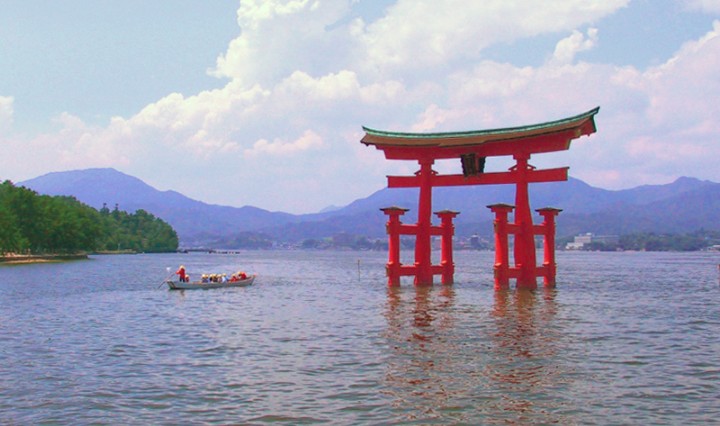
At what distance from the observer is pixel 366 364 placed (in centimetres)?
1794

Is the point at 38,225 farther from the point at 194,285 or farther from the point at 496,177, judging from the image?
the point at 496,177

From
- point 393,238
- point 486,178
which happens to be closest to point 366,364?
point 393,238

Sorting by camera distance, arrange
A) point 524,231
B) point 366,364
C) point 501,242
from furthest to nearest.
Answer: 1. point 524,231
2. point 501,242
3. point 366,364

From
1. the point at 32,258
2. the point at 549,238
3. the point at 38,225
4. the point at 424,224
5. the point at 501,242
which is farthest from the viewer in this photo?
the point at 32,258

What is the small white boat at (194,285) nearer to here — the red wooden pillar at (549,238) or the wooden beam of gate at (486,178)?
the wooden beam of gate at (486,178)

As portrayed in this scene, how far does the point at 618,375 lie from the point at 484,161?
77.6ft

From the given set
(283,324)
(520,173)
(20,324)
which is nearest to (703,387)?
(283,324)

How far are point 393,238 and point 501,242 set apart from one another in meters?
6.55

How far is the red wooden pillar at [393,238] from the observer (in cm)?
3888

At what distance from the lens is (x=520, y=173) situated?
3744 cm

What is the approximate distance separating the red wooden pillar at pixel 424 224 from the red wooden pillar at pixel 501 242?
14.0ft

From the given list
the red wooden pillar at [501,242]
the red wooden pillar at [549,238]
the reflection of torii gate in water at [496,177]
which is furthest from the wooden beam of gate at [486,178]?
the red wooden pillar at [549,238]

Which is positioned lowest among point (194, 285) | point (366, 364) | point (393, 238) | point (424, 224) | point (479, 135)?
point (366, 364)

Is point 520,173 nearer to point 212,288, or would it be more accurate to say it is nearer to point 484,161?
point 484,161
